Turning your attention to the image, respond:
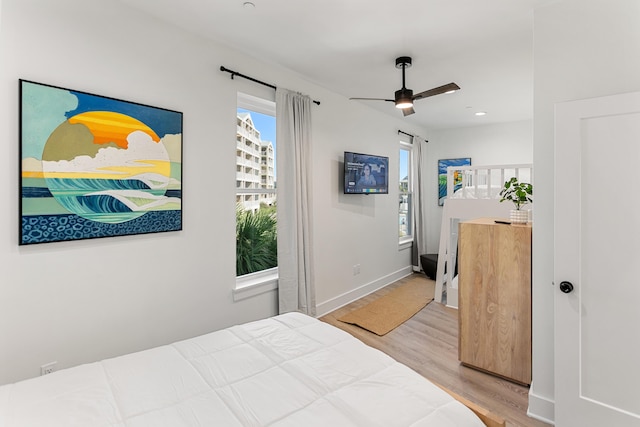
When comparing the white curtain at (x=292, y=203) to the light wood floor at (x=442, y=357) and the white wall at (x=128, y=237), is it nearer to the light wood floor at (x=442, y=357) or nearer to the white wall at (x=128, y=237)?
the white wall at (x=128, y=237)

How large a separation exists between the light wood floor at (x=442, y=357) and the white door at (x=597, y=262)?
334mm

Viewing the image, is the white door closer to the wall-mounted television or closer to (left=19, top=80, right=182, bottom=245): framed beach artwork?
the wall-mounted television

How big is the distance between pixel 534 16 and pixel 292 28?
1.65 metres

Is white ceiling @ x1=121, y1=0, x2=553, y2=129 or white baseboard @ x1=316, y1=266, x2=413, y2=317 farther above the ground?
white ceiling @ x1=121, y1=0, x2=553, y2=129

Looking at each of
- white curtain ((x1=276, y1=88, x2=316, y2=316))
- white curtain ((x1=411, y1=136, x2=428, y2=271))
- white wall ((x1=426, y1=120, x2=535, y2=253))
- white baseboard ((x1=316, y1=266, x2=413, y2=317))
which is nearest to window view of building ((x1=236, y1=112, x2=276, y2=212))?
white curtain ((x1=276, y1=88, x2=316, y2=316))

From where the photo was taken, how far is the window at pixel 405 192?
215 inches

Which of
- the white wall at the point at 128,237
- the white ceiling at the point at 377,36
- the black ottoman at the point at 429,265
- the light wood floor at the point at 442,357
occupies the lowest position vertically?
the light wood floor at the point at 442,357

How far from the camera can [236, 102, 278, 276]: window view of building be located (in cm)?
296

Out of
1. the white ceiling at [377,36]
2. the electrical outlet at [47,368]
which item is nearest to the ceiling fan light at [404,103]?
the white ceiling at [377,36]

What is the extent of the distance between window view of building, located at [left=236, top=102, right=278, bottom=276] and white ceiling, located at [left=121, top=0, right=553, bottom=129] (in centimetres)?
51

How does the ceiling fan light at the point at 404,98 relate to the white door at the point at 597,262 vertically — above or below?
above

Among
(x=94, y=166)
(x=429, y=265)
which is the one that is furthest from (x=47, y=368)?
(x=429, y=265)

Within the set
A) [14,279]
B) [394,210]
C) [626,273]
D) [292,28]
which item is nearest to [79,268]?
[14,279]

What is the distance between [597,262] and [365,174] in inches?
106
